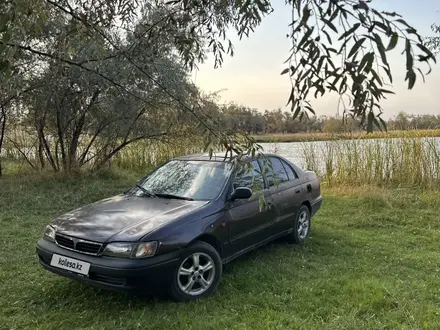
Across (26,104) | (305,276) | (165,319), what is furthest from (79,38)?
(26,104)

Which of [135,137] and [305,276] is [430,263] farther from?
[135,137]

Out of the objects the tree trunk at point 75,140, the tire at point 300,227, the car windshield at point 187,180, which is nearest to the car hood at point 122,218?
the car windshield at point 187,180

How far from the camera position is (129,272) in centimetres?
339

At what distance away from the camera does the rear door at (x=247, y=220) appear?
4379 mm

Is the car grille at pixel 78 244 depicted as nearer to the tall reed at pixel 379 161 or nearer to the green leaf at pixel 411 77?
the green leaf at pixel 411 77

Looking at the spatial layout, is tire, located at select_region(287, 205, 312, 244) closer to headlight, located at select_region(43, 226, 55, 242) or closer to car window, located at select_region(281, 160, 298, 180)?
car window, located at select_region(281, 160, 298, 180)

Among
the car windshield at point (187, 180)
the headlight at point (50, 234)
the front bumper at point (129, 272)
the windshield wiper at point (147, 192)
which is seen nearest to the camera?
the front bumper at point (129, 272)

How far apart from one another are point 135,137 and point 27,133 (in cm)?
300

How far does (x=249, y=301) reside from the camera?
379 centimetres

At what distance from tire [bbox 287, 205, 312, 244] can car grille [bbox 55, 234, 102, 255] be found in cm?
287

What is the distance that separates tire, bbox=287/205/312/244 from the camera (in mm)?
5594

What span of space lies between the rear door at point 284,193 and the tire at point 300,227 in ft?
0.43

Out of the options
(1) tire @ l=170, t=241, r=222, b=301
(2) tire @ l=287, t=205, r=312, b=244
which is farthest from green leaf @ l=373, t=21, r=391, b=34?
(2) tire @ l=287, t=205, r=312, b=244

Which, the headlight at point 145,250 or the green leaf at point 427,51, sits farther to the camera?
the headlight at point 145,250
